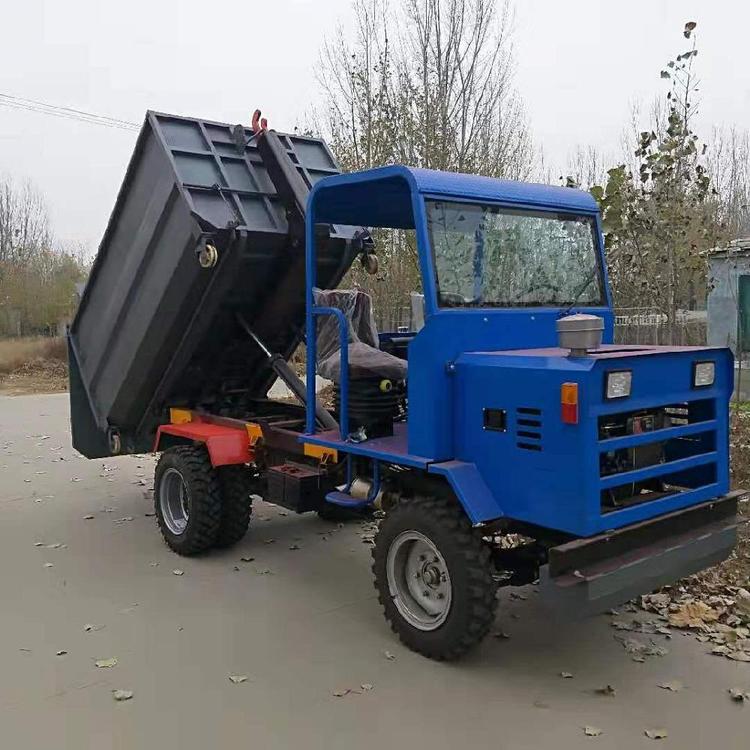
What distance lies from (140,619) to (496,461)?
252cm

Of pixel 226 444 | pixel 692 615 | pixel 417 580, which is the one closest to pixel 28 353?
pixel 226 444

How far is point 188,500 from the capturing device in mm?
5938

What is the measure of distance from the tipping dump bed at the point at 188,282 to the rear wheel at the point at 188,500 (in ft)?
2.18

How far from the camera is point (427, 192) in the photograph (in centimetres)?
427

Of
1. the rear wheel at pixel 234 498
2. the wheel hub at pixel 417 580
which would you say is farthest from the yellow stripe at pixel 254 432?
the wheel hub at pixel 417 580

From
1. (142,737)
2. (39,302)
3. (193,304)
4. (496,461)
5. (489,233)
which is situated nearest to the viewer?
(142,737)

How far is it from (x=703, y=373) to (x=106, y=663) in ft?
11.8

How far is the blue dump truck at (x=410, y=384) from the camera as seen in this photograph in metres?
3.79

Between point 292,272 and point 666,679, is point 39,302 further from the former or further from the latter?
point 666,679

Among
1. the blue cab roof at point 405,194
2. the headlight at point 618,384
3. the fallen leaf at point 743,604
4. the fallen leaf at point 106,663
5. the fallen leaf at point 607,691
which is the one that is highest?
the blue cab roof at point 405,194

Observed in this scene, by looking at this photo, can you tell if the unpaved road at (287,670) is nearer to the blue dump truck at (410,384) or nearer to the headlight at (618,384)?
the blue dump truck at (410,384)

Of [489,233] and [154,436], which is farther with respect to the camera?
[154,436]

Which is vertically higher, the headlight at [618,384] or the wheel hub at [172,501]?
the headlight at [618,384]

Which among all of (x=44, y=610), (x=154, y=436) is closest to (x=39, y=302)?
(x=154, y=436)
